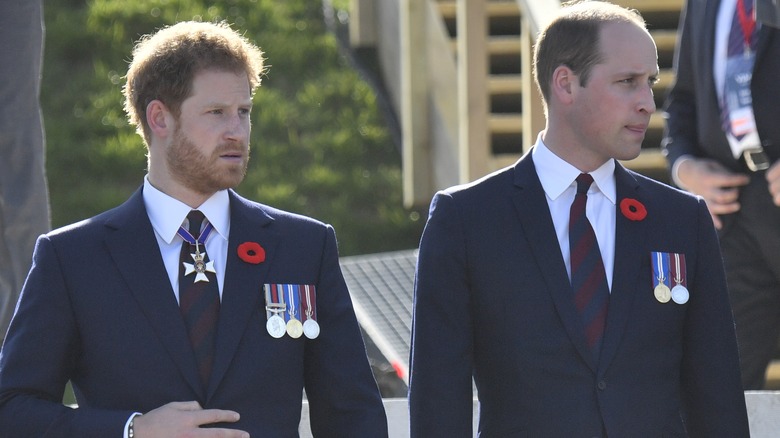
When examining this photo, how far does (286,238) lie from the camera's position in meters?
3.48

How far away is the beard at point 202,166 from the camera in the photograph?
11.1 feet

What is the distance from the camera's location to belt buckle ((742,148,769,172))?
4379mm

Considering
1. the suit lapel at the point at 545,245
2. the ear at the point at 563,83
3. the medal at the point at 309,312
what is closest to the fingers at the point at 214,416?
the medal at the point at 309,312

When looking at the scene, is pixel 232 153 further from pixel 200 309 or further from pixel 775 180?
pixel 775 180

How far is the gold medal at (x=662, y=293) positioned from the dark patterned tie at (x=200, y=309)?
1011 millimetres

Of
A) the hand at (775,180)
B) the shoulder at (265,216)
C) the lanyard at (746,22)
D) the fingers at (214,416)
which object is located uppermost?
the lanyard at (746,22)

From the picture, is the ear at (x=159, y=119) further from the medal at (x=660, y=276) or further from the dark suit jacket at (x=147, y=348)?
the medal at (x=660, y=276)

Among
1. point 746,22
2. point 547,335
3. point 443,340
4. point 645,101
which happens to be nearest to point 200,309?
point 443,340

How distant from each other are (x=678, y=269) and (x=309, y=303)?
0.87 meters

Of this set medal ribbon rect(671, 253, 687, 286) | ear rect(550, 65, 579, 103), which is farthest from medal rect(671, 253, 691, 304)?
ear rect(550, 65, 579, 103)

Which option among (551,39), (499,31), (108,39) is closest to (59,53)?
(108,39)

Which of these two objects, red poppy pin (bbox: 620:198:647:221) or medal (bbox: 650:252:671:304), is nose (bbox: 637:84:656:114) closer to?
red poppy pin (bbox: 620:198:647:221)

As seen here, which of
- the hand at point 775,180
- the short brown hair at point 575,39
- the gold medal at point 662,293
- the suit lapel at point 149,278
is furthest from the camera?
the hand at point 775,180

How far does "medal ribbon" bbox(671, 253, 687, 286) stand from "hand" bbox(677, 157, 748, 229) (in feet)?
2.92
